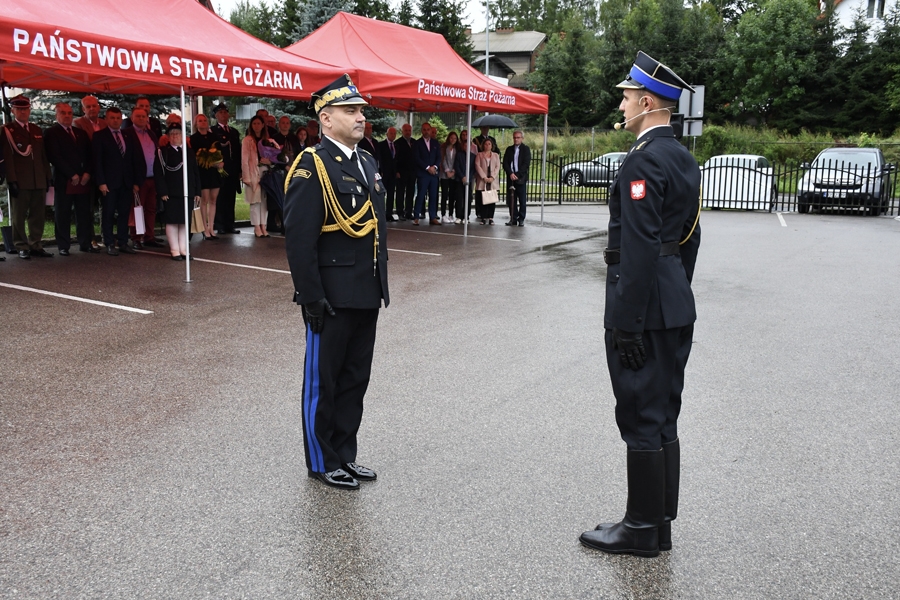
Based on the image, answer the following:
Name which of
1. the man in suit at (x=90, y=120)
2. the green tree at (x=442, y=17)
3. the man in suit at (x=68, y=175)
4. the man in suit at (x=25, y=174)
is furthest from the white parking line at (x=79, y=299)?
the green tree at (x=442, y=17)

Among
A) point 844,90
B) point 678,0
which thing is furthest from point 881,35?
point 678,0

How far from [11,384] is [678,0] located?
5404 cm

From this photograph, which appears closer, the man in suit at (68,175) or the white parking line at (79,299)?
the white parking line at (79,299)

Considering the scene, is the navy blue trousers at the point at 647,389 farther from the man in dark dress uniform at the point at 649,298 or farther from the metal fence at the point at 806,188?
the metal fence at the point at 806,188

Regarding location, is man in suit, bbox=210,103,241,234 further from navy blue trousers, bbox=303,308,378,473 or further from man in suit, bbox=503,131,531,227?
navy blue trousers, bbox=303,308,378,473

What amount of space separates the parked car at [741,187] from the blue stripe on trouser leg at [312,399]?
797 inches

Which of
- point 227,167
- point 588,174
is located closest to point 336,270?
point 227,167

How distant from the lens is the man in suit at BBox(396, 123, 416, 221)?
1688 centimetres

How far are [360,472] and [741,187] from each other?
2086cm

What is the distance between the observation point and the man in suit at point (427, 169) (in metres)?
16.7

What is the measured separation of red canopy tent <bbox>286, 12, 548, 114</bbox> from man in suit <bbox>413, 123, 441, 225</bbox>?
994mm

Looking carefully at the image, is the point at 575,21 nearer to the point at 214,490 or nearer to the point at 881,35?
the point at 881,35

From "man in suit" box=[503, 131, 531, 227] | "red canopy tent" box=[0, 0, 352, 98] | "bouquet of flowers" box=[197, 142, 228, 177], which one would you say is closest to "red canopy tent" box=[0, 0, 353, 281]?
"red canopy tent" box=[0, 0, 352, 98]

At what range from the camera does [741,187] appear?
2280cm
